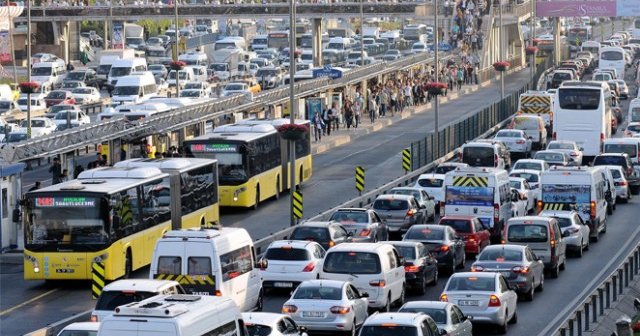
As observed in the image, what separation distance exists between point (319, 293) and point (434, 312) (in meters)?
2.78

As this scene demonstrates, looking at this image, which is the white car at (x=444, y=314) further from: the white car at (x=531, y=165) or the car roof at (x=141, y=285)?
the white car at (x=531, y=165)

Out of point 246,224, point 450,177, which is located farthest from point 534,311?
point 246,224

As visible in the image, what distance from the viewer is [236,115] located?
67.1 meters

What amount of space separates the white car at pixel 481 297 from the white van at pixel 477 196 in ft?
40.7

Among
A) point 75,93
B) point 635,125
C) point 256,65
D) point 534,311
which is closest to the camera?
point 534,311

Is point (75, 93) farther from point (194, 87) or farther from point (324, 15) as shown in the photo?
point (324, 15)

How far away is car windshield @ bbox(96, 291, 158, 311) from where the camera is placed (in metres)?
31.0

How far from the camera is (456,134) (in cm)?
6988

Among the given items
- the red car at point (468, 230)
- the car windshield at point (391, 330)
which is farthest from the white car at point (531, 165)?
the car windshield at point (391, 330)

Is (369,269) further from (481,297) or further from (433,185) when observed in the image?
(433,185)

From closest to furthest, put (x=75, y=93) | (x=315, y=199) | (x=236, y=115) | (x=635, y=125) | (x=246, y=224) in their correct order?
1. (x=246, y=224)
2. (x=315, y=199)
3. (x=236, y=115)
4. (x=635, y=125)
5. (x=75, y=93)

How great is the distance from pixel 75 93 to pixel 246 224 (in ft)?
147

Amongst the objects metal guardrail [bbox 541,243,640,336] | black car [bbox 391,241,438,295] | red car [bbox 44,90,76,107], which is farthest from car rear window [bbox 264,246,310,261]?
red car [bbox 44,90,76,107]

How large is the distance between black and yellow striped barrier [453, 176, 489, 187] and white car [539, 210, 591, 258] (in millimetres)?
1801
